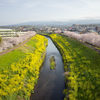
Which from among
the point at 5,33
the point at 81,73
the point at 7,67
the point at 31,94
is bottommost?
the point at 31,94

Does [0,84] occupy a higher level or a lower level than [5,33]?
lower

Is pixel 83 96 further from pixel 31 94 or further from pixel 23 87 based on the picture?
pixel 23 87

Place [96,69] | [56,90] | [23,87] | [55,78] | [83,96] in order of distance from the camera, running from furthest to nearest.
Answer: [55,78] → [96,69] → [56,90] → [23,87] → [83,96]

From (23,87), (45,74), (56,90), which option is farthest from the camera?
(45,74)

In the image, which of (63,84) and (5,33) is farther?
(5,33)

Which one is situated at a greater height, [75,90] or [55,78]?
[75,90]

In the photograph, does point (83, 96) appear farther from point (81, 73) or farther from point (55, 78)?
point (55, 78)

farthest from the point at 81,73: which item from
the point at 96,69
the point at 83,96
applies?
the point at 83,96

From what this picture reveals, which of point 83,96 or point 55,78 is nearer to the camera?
point 83,96

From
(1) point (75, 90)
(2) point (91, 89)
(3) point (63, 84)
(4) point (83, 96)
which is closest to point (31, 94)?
(3) point (63, 84)
